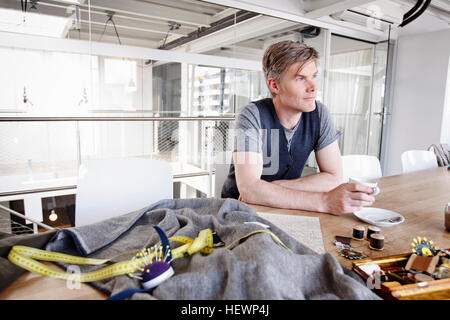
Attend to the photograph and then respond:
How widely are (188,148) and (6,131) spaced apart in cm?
240

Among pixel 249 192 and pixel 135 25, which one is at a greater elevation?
pixel 135 25

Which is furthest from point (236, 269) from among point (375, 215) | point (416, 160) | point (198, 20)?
point (198, 20)

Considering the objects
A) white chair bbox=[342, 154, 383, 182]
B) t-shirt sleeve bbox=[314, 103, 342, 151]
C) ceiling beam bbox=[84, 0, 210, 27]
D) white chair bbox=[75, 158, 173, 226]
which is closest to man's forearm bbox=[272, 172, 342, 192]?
t-shirt sleeve bbox=[314, 103, 342, 151]

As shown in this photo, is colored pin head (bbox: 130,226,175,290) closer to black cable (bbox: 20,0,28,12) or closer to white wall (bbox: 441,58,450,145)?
black cable (bbox: 20,0,28,12)

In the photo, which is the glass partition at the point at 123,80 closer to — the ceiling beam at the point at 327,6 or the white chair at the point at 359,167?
the ceiling beam at the point at 327,6

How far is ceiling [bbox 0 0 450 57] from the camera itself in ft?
11.1

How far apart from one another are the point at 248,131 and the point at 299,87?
0.33 m

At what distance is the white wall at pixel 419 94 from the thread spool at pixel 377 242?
4.80 m

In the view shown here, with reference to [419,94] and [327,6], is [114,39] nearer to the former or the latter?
[327,6]

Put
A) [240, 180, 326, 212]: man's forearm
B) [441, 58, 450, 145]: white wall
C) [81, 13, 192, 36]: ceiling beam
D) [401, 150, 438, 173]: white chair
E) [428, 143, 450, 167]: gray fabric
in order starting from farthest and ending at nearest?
[441, 58, 450, 145]: white wall
[81, 13, 192, 36]: ceiling beam
[428, 143, 450, 167]: gray fabric
[401, 150, 438, 173]: white chair
[240, 180, 326, 212]: man's forearm

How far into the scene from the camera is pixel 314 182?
60.4 inches

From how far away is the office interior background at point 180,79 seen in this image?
3.35 meters

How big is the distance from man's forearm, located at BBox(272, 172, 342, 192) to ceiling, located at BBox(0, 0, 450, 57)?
268 centimetres
